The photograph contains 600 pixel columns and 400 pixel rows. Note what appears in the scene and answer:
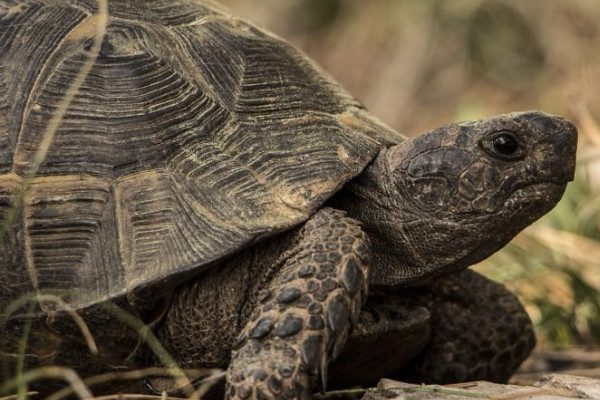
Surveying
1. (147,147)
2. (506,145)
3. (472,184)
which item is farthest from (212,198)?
(506,145)

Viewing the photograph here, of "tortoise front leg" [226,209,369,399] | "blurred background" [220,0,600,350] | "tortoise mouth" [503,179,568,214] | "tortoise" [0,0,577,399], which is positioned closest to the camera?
"tortoise front leg" [226,209,369,399]

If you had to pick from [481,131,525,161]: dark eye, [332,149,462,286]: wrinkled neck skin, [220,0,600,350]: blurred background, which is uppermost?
[220,0,600,350]: blurred background

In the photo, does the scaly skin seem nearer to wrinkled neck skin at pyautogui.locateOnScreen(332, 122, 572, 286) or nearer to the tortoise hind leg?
wrinkled neck skin at pyautogui.locateOnScreen(332, 122, 572, 286)

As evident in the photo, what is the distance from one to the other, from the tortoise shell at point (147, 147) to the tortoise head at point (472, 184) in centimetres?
20

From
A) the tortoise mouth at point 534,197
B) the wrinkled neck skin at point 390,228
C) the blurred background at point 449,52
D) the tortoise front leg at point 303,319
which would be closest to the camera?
the tortoise front leg at point 303,319

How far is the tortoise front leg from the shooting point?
3.03 meters

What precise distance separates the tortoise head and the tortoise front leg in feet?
1.28

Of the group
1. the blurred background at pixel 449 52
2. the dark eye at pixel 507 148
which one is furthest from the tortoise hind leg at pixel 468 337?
the blurred background at pixel 449 52

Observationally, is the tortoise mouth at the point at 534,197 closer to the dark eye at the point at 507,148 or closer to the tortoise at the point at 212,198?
the tortoise at the point at 212,198

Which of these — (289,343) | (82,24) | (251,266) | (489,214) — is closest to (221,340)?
(251,266)

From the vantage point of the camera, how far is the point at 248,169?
3570 mm

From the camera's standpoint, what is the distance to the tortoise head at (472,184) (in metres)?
3.59

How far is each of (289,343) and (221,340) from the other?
54 centimetres

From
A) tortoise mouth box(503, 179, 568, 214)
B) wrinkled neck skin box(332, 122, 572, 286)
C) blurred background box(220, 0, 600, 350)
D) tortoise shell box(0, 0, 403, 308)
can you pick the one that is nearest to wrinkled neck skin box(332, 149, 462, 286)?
wrinkled neck skin box(332, 122, 572, 286)
